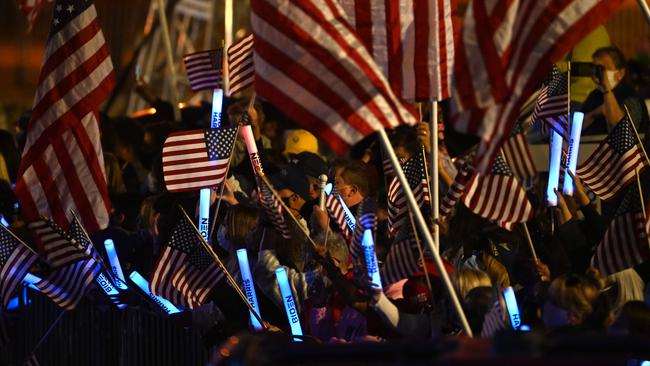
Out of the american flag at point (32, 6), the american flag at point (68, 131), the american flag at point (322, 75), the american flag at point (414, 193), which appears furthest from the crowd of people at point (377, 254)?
the american flag at point (32, 6)

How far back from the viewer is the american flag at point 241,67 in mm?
14492

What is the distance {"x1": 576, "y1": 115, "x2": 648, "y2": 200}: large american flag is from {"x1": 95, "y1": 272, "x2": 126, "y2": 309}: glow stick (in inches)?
140

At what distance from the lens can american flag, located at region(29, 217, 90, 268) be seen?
1259cm

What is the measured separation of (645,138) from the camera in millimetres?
14367

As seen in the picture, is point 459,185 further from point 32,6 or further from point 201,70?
point 32,6

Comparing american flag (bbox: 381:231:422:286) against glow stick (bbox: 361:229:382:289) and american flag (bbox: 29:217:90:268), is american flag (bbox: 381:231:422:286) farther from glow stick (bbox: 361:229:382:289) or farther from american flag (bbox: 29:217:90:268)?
american flag (bbox: 29:217:90:268)

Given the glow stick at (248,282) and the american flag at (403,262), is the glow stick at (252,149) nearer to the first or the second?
the glow stick at (248,282)

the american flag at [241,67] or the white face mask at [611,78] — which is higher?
the american flag at [241,67]

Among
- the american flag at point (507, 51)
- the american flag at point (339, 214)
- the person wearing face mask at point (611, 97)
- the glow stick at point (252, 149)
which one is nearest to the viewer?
the american flag at point (507, 51)

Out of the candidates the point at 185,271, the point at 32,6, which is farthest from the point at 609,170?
the point at 32,6

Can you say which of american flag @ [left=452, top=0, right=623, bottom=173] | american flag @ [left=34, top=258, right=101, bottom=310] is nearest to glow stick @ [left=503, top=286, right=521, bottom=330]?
american flag @ [left=452, top=0, right=623, bottom=173]

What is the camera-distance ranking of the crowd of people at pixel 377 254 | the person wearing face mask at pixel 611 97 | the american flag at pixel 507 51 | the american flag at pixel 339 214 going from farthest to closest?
the person wearing face mask at pixel 611 97
the american flag at pixel 339 214
the crowd of people at pixel 377 254
the american flag at pixel 507 51

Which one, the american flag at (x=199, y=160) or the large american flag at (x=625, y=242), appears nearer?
the large american flag at (x=625, y=242)

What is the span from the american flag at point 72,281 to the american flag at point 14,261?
11.2 inches
